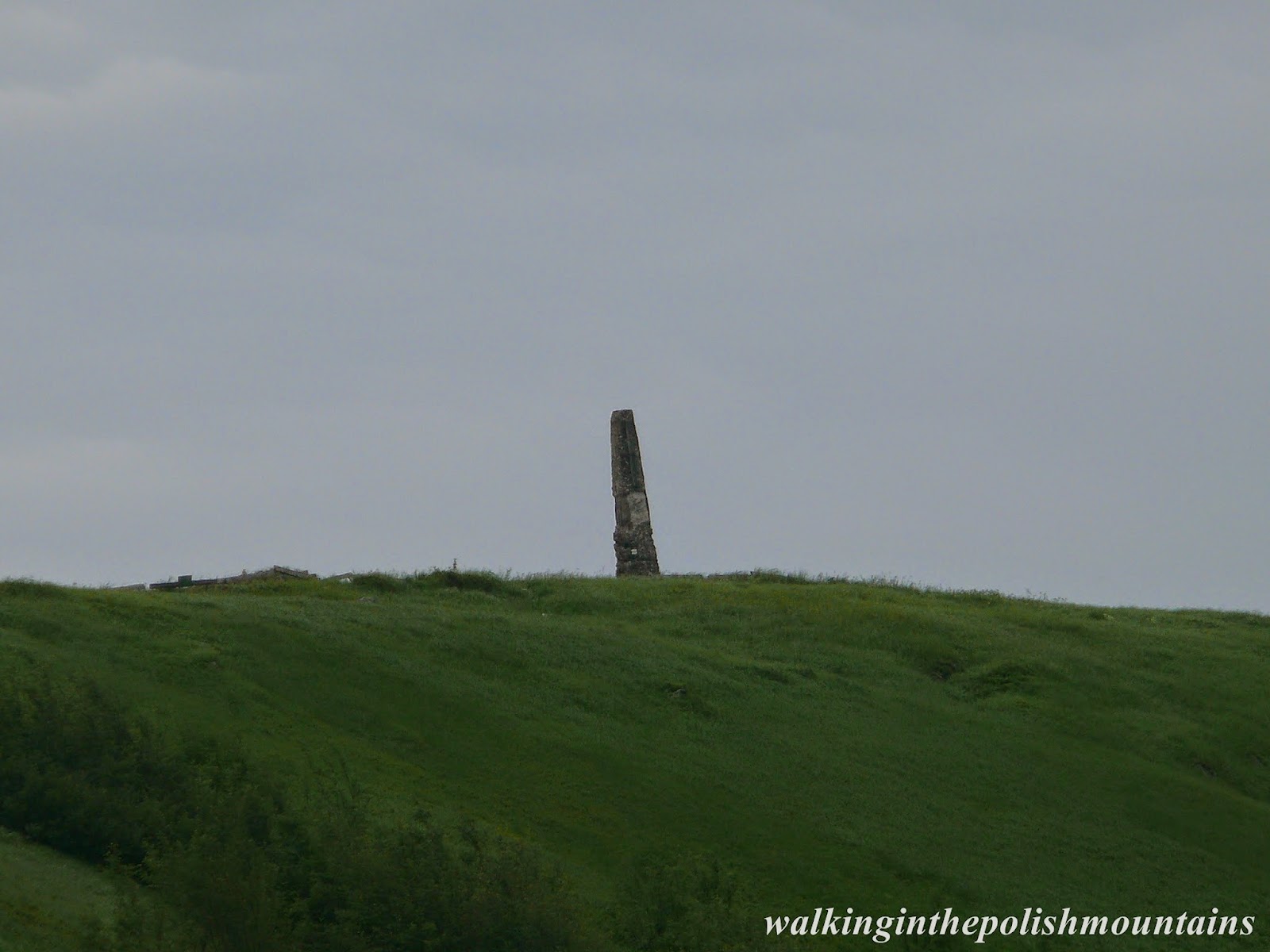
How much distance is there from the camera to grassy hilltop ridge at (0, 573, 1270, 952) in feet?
90.7

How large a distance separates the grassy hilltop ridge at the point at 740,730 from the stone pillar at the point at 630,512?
9.36 meters

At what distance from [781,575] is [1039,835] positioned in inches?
921

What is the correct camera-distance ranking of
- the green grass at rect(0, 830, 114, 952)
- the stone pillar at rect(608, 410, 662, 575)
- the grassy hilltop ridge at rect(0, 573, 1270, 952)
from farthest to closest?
the stone pillar at rect(608, 410, 662, 575) < the grassy hilltop ridge at rect(0, 573, 1270, 952) < the green grass at rect(0, 830, 114, 952)

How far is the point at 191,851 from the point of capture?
18.3 m

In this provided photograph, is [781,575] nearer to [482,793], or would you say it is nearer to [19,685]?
[482,793]

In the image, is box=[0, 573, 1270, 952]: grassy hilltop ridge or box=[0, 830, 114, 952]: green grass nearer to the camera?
box=[0, 830, 114, 952]: green grass

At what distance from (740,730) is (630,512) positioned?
71.3ft

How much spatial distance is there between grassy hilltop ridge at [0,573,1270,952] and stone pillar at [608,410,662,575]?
9365 millimetres

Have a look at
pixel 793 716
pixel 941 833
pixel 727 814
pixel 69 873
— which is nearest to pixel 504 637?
pixel 793 716

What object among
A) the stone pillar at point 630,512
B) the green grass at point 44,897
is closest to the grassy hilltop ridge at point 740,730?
the green grass at point 44,897

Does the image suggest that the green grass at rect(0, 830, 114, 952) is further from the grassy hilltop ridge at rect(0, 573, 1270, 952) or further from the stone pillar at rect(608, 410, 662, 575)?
the stone pillar at rect(608, 410, 662, 575)

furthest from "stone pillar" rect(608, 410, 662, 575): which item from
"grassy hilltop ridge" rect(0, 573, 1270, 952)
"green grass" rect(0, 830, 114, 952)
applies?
"green grass" rect(0, 830, 114, 952)

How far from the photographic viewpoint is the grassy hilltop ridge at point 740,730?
90.7 feet

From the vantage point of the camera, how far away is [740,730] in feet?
111
